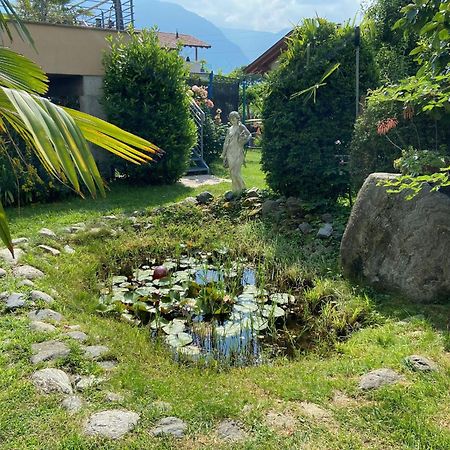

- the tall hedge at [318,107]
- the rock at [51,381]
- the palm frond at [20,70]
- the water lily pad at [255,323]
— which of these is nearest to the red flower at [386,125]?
the tall hedge at [318,107]

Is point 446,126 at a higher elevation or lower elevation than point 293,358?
higher

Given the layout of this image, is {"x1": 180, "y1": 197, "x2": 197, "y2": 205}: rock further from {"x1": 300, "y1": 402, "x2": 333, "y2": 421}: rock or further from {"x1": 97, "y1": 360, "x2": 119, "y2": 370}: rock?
{"x1": 300, "y1": 402, "x2": 333, "y2": 421}: rock

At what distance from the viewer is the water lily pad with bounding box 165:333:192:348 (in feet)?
12.4

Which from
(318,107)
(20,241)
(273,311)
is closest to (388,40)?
(318,107)

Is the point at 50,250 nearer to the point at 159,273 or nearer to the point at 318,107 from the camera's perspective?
the point at 159,273

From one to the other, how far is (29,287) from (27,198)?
429cm

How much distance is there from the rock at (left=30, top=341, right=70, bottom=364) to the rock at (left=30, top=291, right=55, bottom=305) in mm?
802

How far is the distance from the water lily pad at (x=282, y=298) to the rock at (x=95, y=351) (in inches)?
69.9

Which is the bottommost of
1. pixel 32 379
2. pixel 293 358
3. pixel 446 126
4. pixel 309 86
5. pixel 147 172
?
pixel 293 358

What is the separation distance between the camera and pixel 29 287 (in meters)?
4.22

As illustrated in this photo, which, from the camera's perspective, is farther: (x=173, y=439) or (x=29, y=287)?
(x=29, y=287)

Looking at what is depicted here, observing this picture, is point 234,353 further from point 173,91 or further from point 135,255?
point 173,91

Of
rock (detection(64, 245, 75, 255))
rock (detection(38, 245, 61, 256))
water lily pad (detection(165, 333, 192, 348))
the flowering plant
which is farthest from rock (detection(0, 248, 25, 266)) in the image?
the flowering plant

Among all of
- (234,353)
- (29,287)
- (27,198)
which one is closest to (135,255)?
(29,287)
